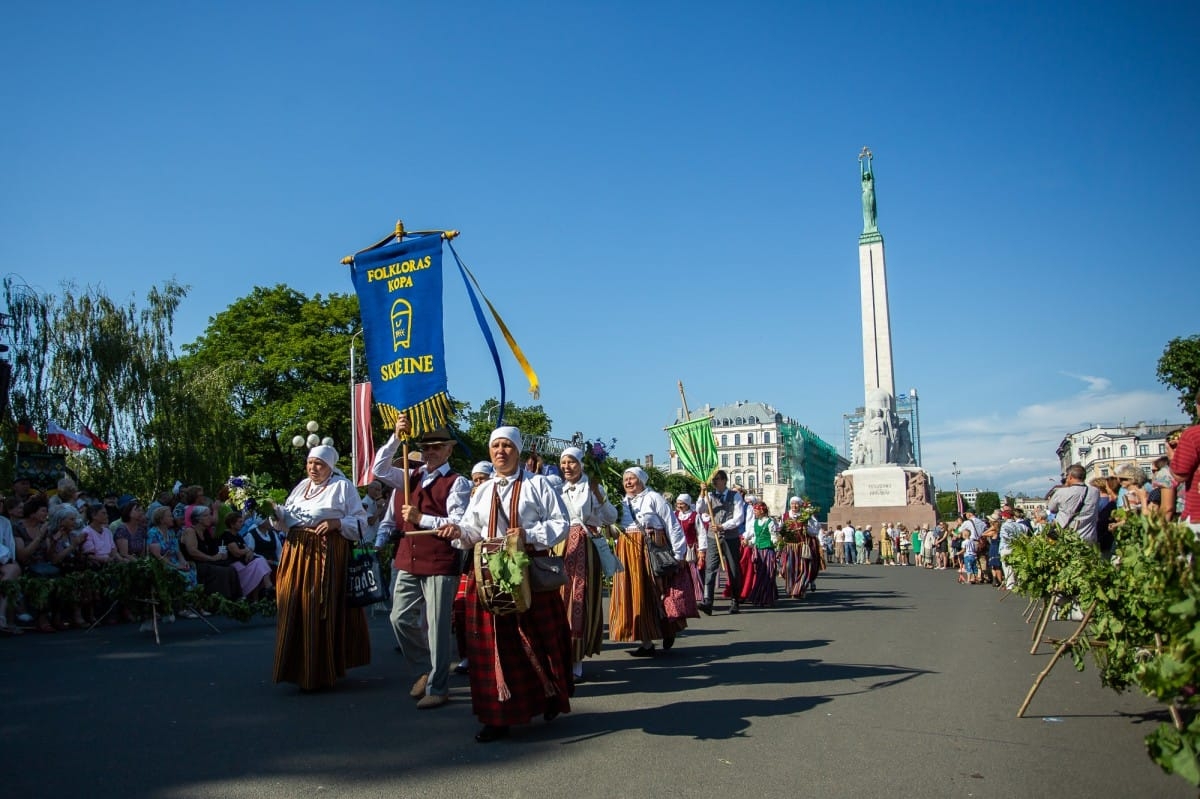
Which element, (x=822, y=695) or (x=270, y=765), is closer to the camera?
(x=270, y=765)

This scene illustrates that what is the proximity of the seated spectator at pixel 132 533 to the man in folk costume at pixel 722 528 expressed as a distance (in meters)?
7.85

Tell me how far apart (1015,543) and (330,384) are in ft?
106

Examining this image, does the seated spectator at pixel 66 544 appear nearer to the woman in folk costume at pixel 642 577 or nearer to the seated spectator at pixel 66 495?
the seated spectator at pixel 66 495

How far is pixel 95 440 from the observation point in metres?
26.2

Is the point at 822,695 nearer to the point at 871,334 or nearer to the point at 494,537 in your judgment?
the point at 494,537

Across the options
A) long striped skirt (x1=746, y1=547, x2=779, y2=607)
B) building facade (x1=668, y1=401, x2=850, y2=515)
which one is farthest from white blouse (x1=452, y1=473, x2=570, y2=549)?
building facade (x1=668, y1=401, x2=850, y2=515)

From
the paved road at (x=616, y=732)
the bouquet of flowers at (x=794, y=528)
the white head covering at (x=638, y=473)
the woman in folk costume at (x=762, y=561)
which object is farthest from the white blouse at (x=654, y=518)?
the bouquet of flowers at (x=794, y=528)

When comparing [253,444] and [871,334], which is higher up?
[871,334]

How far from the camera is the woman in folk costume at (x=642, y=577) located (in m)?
9.62

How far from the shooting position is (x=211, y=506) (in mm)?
14445

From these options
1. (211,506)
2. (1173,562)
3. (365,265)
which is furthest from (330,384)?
(1173,562)

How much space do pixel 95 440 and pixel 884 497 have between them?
106 feet

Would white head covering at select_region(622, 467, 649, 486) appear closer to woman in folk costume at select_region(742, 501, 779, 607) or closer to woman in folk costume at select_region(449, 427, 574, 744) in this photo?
woman in folk costume at select_region(449, 427, 574, 744)

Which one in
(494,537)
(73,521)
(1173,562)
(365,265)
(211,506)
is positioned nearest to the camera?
(1173,562)
